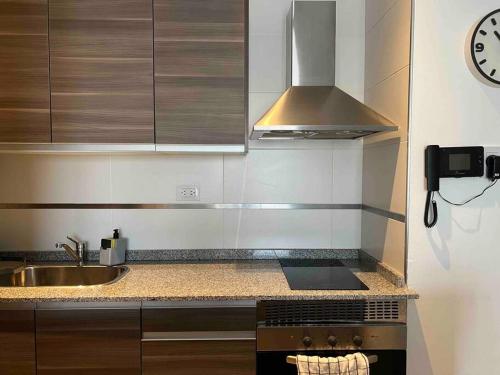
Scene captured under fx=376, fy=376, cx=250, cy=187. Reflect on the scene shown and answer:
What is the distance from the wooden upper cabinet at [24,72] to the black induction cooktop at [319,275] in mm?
1320

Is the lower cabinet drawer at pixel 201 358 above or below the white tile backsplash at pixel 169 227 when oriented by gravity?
below

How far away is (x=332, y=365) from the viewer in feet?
4.60

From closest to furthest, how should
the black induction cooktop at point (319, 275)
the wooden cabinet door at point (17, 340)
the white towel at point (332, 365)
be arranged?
the white towel at point (332, 365) < the wooden cabinet door at point (17, 340) < the black induction cooktop at point (319, 275)

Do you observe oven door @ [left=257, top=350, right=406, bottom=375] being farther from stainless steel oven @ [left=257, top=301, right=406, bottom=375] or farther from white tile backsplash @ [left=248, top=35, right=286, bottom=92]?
white tile backsplash @ [left=248, top=35, right=286, bottom=92]

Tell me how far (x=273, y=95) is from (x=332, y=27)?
45cm

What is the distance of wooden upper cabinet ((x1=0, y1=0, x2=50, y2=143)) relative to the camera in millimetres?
1722

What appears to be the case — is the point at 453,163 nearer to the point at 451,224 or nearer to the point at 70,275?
the point at 451,224

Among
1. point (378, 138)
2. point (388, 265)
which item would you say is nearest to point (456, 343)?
point (388, 265)

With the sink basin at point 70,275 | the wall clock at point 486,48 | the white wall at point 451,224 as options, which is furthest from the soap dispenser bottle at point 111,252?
the wall clock at point 486,48

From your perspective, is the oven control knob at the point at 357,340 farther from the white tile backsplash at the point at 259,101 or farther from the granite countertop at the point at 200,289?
the white tile backsplash at the point at 259,101

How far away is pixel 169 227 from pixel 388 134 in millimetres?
1247

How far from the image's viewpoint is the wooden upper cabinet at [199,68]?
Result: 5.76 feet

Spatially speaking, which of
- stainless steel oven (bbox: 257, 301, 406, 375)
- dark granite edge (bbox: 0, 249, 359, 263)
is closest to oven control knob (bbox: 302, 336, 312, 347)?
stainless steel oven (bbox: 257, 301, 406, 375)

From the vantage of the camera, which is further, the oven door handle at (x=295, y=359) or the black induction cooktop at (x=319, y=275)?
the black induction cooktop at (x=319, y=275)
